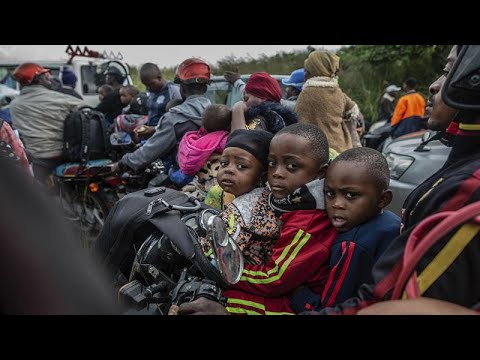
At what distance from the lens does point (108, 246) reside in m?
2.01

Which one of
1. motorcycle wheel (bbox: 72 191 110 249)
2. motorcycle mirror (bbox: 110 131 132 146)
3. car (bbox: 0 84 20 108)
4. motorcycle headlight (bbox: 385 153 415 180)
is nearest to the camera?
motorcycle headlight (bbox: 385 153 415 180)

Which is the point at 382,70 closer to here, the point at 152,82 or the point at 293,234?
the point at 152,82

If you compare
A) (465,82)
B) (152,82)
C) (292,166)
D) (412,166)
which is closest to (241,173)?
(292,166)

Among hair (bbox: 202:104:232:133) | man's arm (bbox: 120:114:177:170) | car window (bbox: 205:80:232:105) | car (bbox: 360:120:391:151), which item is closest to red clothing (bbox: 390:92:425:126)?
car (bbox: 360:120:391:151)

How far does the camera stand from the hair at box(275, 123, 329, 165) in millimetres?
1890

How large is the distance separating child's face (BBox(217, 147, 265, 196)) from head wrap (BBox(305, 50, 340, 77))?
2125mm

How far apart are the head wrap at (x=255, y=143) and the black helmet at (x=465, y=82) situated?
0.95 meters

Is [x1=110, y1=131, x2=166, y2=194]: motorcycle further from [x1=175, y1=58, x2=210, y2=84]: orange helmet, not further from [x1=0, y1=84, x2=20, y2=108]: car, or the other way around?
[x1=0, y1=84, x2=20, y2=108]: car

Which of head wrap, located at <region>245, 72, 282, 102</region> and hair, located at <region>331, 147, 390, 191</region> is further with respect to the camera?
A: head wrap, located at <region>245, 72, 282, 102</region>

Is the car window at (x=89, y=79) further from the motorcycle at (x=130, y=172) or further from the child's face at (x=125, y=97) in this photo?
the motorcycle at (x=130, y=172)

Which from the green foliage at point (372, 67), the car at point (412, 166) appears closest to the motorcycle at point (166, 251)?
the car at point (412, 166)

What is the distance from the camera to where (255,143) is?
210 centimetres

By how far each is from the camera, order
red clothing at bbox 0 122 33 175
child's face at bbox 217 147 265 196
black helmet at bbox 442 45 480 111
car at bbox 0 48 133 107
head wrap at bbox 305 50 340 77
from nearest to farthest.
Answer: black helmet at bbox 442 45 480 111 < child's face at bbox 217 147 265 196 < red clothing at bbox 0 122 33 175 < head wrap at bbox 305 50 340 77 < car at bbox 0 48 133 107

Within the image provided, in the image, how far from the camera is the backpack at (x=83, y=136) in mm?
4848
